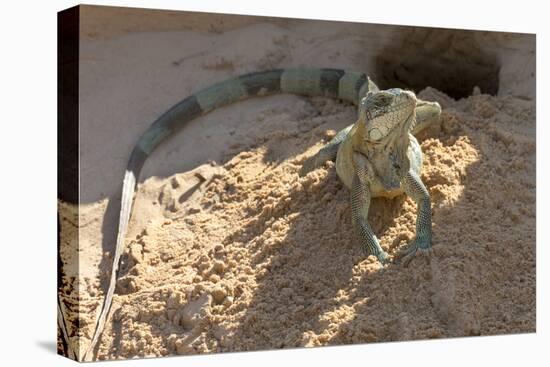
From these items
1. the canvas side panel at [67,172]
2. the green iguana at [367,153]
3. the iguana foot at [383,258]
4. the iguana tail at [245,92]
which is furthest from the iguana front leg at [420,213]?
the canvas side panel at [67,172]

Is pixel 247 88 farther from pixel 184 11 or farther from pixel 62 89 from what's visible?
pixel 62 89

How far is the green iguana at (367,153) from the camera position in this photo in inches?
273

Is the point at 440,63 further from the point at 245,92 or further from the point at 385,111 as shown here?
the point at 385,111

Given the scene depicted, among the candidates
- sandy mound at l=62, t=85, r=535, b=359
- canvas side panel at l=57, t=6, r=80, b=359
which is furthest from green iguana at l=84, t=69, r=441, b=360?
canvas side panel at l=57, t=6, r=80, b=359

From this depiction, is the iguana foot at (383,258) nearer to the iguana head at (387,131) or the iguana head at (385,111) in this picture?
the iguana head at (387,131)

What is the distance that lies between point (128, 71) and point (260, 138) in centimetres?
127

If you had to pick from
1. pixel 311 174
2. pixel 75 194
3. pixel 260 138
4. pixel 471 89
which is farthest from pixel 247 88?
pixel 75 194

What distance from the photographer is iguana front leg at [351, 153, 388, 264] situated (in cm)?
710

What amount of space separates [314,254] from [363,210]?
0.50 metres

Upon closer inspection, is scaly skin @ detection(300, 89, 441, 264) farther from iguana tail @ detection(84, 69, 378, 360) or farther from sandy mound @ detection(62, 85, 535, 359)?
iguana tail @ detection(84, 69, 378, 360)

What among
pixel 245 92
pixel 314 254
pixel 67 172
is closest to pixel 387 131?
pixel 314 254

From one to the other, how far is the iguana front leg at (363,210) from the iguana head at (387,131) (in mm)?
83

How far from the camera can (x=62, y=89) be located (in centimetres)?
655

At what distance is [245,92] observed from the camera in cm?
862
